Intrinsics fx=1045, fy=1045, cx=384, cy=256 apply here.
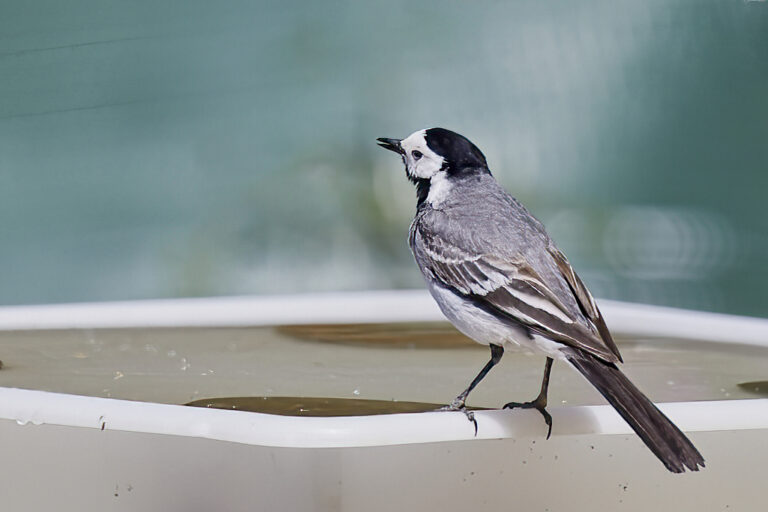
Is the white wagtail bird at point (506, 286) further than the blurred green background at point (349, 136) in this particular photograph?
No

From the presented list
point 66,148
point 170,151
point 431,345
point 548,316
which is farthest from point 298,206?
point 548,316

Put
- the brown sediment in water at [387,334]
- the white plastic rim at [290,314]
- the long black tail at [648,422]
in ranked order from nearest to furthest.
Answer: the long black tail at [648,422], the white plastic rim at [290,314], the brown sediment in water at [387,334]

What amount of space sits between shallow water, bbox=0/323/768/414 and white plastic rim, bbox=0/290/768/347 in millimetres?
23

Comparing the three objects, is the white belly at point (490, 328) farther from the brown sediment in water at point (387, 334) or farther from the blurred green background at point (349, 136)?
the blurred green background at point (349, 136)

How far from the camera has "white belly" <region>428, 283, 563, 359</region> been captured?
1.73 meters

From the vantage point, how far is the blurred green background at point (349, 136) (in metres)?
4.26

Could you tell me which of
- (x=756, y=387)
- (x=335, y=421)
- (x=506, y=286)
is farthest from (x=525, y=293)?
(x=756, y=387)

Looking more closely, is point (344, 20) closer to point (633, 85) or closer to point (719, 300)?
point (633, 85)

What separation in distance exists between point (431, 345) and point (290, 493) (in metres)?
1.34

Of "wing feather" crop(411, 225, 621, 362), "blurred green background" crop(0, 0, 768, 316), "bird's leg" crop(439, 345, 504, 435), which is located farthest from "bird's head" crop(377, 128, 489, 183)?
"blurred green background" crop(0, 0, 768, 316)

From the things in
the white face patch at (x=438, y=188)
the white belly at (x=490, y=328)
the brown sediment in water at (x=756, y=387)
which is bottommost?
the brown sediment in water at (x=756, y=387)

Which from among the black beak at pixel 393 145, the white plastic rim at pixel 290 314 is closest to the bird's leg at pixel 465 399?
the black beak at pixel 393 145

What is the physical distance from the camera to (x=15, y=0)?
437cm

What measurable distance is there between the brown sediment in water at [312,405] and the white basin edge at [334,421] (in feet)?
1.25
